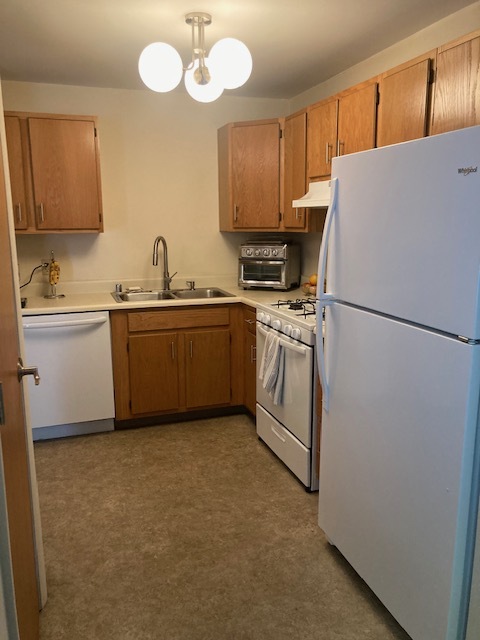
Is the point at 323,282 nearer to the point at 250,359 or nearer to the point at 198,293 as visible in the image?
the point at 250,359

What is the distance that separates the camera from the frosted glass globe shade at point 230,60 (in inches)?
86.6

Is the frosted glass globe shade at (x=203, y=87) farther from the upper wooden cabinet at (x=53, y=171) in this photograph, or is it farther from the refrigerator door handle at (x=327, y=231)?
the upper wooden cabinet at (x=53, y=171)

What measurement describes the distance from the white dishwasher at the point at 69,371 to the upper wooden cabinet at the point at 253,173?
Result: 51.7 inches

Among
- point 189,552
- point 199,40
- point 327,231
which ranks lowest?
point 189,552

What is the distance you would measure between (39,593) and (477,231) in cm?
195

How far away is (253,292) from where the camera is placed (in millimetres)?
3857

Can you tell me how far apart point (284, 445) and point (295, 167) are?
6.16ft

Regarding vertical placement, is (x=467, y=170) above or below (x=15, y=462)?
above

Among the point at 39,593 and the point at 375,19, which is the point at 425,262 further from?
the point at 39,593

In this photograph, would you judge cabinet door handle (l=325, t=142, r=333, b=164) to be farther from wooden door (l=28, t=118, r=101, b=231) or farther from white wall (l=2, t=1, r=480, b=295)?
wooden door (l=28, t=118, r=101, b=231)

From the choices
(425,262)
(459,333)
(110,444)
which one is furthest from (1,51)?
(459,333)

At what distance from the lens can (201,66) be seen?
7.71ft

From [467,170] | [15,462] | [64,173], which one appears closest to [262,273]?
[64,173]

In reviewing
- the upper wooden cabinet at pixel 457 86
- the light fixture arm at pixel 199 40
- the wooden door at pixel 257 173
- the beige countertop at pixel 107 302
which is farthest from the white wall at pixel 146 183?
the upper wooden cabinet at pixel 457 86
